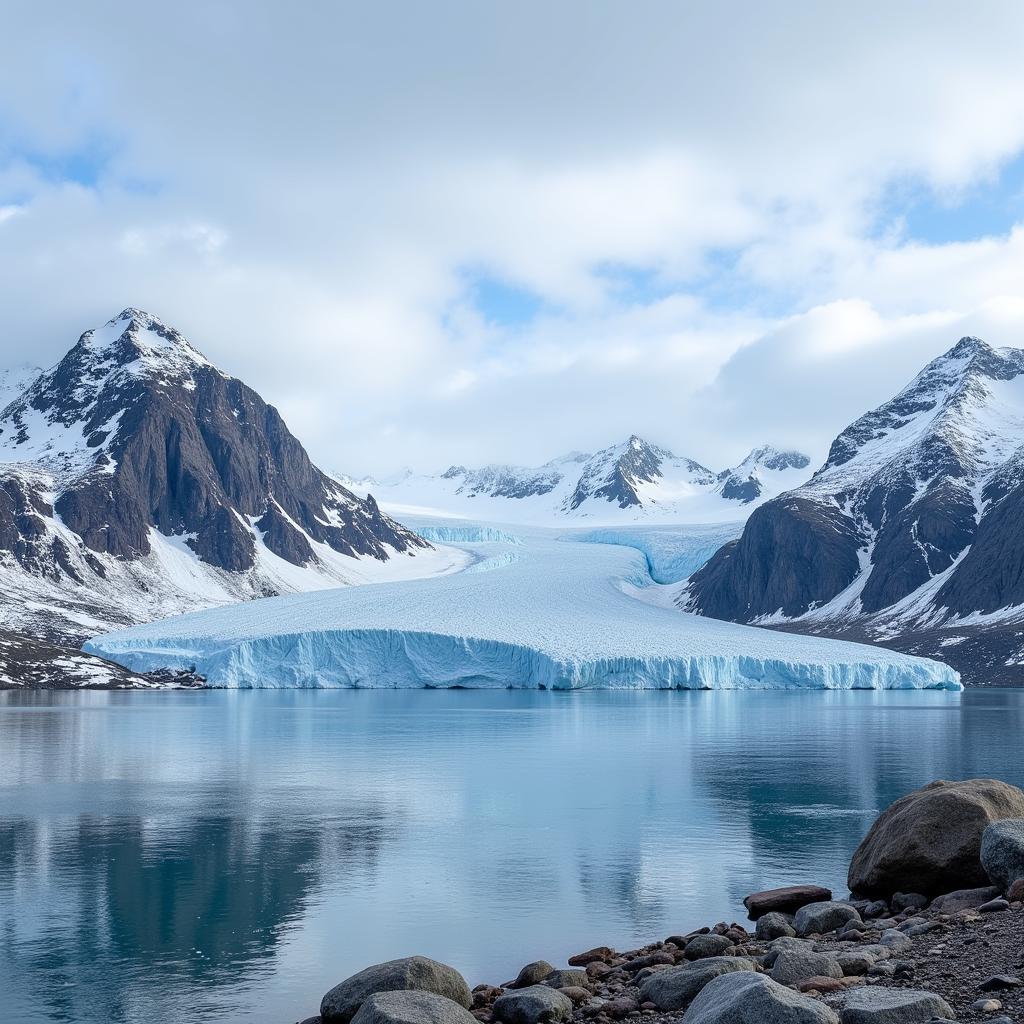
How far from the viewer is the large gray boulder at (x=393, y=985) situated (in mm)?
13234

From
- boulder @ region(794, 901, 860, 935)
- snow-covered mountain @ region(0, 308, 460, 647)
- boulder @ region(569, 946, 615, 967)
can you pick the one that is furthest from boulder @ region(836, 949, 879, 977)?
snow-covered mountain @ region(0, 308, 460, 647)

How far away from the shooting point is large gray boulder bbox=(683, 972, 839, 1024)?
34.3 feet

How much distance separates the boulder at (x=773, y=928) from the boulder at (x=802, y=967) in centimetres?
322

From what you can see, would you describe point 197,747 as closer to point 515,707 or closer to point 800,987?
point 515,707

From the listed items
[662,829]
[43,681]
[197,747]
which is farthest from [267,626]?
[662,829]

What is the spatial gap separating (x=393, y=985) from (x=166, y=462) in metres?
164

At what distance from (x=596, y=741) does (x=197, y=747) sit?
1566 centimetres

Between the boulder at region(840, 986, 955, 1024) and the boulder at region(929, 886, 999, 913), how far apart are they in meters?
6.22

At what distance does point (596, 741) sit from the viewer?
155ft

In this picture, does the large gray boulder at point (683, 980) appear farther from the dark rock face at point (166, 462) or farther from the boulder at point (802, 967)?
the dark rock face at point (166, 462)

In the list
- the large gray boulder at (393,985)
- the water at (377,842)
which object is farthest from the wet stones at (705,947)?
the large gray boulder at (393,985)

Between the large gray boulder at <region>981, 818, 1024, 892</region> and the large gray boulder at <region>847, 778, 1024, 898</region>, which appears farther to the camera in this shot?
the large gray boulder at <region>847, 778, 1024, 898</region>

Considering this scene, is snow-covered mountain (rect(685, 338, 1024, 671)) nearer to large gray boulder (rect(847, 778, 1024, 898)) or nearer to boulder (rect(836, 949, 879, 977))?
large gray boulder (rect(847, 778, 1024, 898))

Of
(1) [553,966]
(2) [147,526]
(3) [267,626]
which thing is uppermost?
(2) [147,526]
